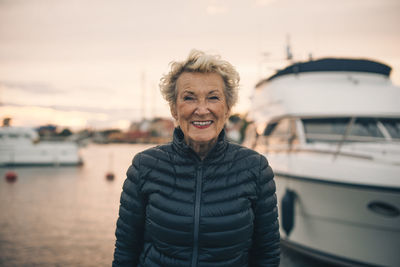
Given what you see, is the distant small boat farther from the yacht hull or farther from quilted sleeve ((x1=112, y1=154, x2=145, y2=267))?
quilted sleeve ((x1=112, y1=154, x2=145, y2=267))

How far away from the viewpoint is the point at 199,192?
5.05ft

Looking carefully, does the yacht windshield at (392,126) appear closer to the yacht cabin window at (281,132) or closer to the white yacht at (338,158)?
the white yacht at (338,158)

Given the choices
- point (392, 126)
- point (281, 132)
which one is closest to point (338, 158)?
point (392, 126)

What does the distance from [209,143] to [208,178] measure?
0.70 feet

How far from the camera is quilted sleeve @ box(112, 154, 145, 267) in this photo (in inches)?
63.5

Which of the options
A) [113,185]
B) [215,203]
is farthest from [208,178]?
[113,185]

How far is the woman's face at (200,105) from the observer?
1562mm

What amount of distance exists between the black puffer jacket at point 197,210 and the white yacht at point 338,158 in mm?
2884

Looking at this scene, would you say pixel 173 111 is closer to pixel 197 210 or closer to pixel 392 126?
pixel 197 210

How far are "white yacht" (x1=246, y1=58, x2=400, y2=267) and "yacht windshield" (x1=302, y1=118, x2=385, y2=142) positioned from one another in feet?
0.05

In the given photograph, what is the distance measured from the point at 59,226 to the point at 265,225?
650 centimetres

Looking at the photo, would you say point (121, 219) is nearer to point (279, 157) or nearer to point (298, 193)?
point (298, 193)

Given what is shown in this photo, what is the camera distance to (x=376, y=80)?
583 centimetres

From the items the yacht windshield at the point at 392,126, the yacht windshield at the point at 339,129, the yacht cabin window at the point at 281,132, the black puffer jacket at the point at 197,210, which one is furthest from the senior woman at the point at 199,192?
the yacht windshield at the point at 392,126
